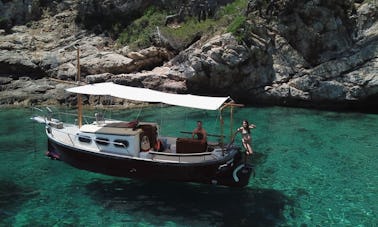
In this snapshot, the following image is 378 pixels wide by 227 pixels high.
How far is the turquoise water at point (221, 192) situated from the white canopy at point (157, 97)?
384 centimetres

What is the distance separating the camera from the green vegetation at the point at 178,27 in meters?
41.4

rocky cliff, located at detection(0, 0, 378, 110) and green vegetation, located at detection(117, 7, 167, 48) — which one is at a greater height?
green vegetation, located at detection(117, 7, 167, 48)

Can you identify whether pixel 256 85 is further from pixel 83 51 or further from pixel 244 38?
pixel 83 51

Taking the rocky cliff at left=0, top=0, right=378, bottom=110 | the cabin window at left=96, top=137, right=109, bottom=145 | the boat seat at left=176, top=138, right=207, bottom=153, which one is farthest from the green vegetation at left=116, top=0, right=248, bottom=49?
the cabin window at left=96, top=137, right=109, bottom=145

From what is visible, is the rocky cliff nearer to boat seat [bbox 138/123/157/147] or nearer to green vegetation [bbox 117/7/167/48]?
green vegetation [bbox 117/7/167/48]

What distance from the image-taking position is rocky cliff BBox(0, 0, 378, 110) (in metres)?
35.8

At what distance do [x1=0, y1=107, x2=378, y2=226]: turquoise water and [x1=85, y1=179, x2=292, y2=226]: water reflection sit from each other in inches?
1.5

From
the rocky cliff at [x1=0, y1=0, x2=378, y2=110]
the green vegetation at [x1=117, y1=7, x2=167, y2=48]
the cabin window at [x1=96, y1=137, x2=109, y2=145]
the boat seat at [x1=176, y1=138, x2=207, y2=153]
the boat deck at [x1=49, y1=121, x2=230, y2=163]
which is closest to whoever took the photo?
the boat deck at [x1=49, y1=121, x2=230, y2=163]

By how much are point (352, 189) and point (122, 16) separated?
Answer: 37.4 meters

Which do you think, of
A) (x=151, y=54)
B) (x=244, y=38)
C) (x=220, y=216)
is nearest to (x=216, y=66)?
(x=244, y=38)

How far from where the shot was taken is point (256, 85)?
3781cm

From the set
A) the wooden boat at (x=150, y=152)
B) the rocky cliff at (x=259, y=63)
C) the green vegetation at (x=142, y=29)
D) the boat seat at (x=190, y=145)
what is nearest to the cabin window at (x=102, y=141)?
the wooden boat at (x=150, y=152)

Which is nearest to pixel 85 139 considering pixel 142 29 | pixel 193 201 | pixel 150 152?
pixel 150 152

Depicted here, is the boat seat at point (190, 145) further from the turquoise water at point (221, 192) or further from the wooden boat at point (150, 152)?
the turquoise water at point (221, 192)
